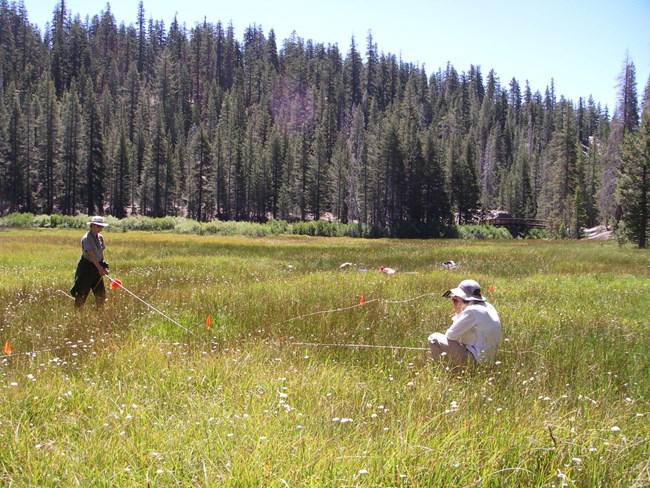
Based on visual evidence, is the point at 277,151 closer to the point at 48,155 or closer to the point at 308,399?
the point at 48,155

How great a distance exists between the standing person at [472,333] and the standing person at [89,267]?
727 centimetres

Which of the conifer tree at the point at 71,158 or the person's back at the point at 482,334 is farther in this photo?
the conifer tree at the point at 71,158

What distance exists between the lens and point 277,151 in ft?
296

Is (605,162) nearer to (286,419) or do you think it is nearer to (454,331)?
(454,331)

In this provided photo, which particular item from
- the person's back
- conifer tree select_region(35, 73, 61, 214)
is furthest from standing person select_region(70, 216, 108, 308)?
conifer tree select_region(35, 73, 61, 214)

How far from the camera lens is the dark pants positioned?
1013cm

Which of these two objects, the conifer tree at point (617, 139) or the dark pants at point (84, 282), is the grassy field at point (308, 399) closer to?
the dark pants at point (84, 282)

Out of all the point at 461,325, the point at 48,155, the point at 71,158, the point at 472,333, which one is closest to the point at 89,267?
the point at 461,325

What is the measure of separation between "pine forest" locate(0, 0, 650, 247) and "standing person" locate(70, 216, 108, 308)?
39111 mm

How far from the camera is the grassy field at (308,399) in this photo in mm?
3279

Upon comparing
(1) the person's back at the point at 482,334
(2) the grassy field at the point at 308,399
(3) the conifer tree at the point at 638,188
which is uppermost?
(3) the conifer tree at the point at 638,188

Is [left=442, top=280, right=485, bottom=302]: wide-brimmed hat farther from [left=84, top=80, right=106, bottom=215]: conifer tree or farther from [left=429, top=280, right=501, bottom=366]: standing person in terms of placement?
[left=84, top=80, right=106, bottom=215]: conifer tree

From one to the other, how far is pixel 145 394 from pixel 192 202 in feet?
293

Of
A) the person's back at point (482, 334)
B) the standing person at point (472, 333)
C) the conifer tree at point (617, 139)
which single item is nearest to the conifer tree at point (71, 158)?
the conifer tree at point (617, 139)
